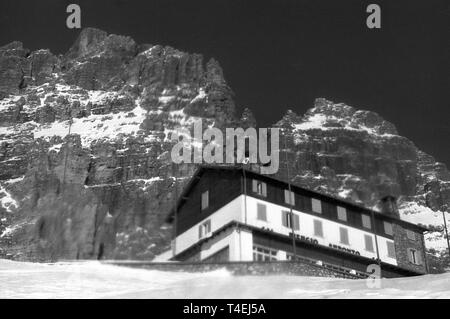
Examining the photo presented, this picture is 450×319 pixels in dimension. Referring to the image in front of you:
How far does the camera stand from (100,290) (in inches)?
1406

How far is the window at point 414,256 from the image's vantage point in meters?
62.8

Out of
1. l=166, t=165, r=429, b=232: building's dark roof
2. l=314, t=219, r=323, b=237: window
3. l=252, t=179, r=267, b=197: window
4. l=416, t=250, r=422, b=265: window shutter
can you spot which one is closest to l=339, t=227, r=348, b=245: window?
l=314, t=219, r=323, b=237: window

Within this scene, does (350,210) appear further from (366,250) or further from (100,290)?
(100,290)

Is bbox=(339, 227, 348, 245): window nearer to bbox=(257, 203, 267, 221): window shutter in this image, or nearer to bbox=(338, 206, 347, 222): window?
bbox=(338, 206, 347, 222): window

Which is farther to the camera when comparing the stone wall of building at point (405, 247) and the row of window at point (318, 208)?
the stone wall of building at point (405, 247)

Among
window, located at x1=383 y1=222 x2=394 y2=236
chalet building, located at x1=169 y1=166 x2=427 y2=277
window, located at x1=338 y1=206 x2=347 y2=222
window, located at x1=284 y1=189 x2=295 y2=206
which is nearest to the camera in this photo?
chalet building, located at x1=169 y1=166 x2=427 y2=277

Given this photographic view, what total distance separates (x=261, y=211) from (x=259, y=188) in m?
1.93

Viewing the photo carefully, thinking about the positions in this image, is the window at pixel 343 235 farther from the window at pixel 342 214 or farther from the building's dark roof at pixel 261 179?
the building's dark roof at pixel 261 179

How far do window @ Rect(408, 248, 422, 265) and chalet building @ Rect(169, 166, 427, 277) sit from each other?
87cm

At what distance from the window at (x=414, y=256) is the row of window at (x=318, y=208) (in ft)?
4.04

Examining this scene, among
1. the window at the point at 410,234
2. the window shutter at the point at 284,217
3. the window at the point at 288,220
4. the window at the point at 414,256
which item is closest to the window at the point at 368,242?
the window at the point at 414,256

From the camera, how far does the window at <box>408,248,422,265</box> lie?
62806 mm

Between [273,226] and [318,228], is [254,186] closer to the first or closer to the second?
[273,226]
